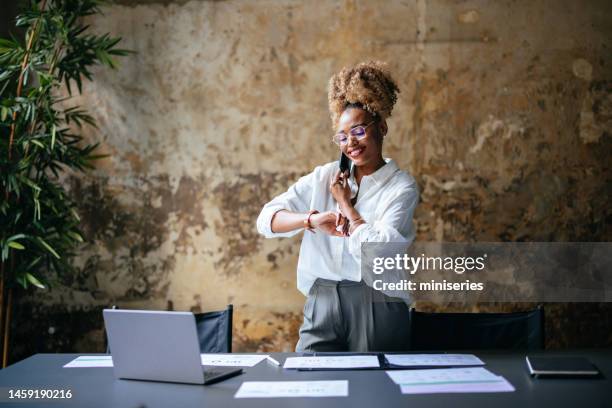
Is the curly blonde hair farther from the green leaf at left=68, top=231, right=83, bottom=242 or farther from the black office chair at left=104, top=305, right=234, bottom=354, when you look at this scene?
the green leaf at left=68, top=231, right=83, bottom=242

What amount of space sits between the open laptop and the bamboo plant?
2169mm

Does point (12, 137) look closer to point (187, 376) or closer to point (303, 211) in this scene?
point (303, 211)

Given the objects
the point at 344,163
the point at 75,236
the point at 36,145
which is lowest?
the point at 75,236

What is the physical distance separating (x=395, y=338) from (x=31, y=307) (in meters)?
3.11

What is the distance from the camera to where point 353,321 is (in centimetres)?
296

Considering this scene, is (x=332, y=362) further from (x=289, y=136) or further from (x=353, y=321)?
(x=289, y=136)

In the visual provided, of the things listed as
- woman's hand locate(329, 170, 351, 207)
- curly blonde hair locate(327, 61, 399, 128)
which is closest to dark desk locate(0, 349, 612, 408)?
woman's hand locate(329, 170, 351, 207)

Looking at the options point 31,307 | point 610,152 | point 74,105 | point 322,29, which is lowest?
point 31,307

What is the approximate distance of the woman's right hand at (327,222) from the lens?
2.96 metres

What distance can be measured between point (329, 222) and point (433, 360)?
838 millimetres

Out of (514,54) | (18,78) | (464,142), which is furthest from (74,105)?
(514,54)

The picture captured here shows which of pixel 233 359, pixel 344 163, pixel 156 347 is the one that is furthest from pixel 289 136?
pixel 156 347

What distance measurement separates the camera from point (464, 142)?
459 cm

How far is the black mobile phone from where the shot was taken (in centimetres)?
325
